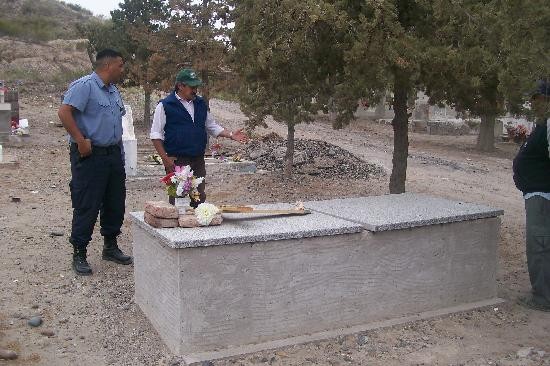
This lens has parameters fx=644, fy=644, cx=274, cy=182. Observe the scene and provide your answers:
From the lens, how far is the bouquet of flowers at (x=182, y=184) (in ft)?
16.7

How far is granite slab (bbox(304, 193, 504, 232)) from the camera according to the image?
5.09m

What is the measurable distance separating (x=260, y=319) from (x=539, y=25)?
109 inches

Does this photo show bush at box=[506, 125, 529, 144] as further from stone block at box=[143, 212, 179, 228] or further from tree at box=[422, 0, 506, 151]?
stone block at box=[143, 212, 179, 228]

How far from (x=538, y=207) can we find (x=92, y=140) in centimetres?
406

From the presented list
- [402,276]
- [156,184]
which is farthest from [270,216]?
[156,184]

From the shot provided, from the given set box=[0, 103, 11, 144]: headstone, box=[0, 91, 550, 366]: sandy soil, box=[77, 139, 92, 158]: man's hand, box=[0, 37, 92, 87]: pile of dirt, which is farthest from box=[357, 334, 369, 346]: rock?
box=[0, 37, 92, 87]: pile of dirt

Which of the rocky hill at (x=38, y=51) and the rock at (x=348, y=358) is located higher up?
the rocky hill at (x=38, y=51)

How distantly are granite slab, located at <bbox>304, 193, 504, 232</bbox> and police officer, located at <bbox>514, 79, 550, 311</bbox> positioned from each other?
296mm

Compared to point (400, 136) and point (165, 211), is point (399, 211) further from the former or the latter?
point (400, 136)

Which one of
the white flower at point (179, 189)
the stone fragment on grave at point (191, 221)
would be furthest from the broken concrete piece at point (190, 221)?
the white flower at point (179, 189)

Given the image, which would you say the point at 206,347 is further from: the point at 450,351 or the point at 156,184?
the point at 156,184

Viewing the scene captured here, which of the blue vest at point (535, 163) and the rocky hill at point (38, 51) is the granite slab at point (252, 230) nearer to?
the blue vest at point (535, 163)

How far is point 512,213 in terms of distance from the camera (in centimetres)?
1018

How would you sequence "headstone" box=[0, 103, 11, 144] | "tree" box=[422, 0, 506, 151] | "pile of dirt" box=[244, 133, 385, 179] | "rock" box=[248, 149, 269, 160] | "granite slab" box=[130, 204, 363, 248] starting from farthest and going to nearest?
"headstone" box=[0, 103, 11, 144] → "rock" box=[248, 149, 269, 160] → "pile of dirt" box=[244, 133, 385, 179] → "tree" box=[422, 0, 506, 151] → "granite slab" box=[130, 204, 363, 248]
